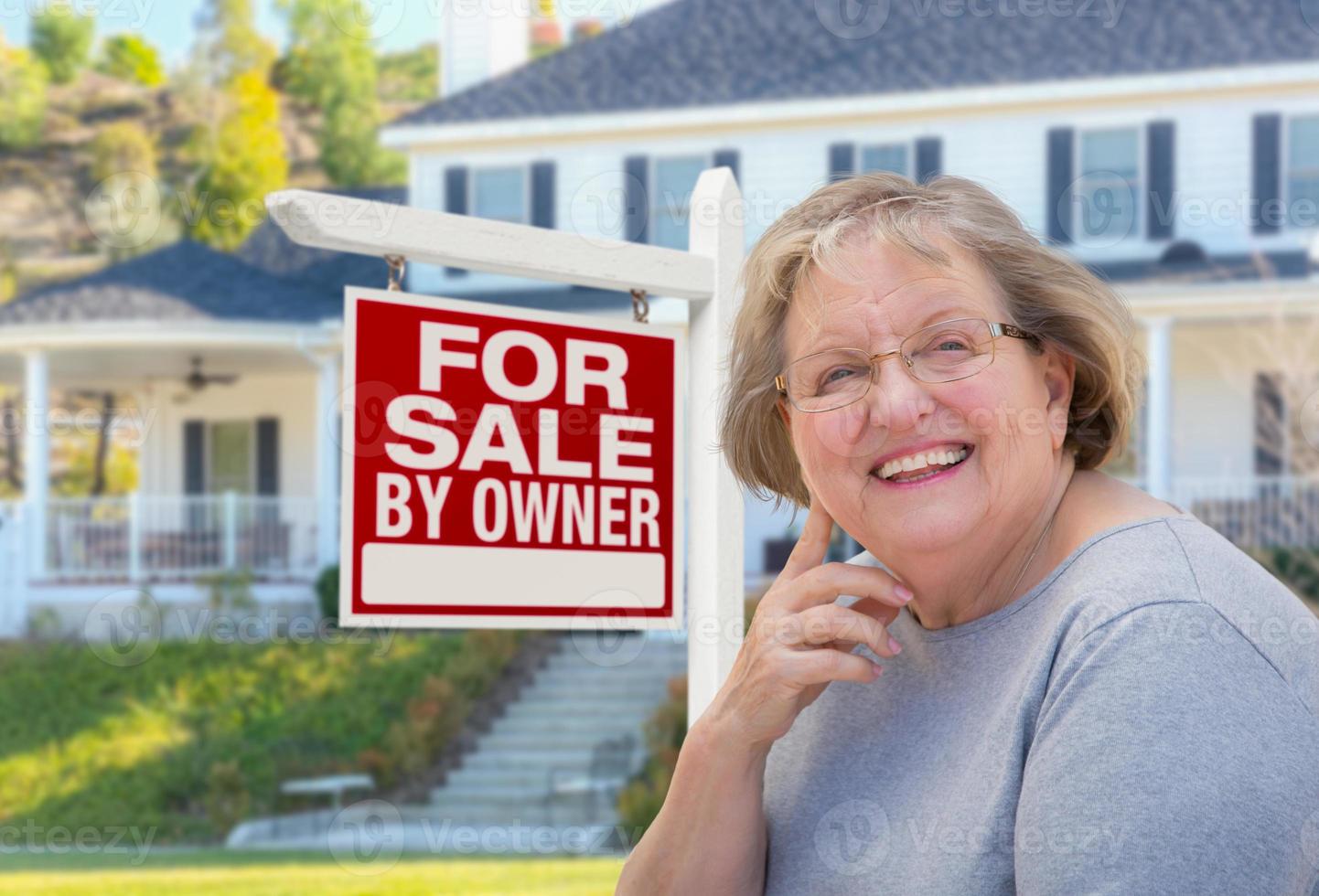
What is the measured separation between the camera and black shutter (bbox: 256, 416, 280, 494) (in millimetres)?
22672

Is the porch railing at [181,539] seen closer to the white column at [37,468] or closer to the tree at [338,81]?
the white column at [37,468]

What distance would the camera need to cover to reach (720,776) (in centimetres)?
205

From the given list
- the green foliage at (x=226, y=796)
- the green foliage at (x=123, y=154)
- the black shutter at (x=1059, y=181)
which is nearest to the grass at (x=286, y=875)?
the green foliage at (x=226, y=796)

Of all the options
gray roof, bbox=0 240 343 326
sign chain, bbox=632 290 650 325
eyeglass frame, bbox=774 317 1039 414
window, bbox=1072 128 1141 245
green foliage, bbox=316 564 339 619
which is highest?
window, bbox=1072 128 1141 245

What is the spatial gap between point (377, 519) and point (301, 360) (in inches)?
756

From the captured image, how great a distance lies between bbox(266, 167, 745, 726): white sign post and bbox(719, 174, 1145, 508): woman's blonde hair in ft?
0.86

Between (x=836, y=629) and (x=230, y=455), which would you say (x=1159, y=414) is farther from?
(x=836, y=629)

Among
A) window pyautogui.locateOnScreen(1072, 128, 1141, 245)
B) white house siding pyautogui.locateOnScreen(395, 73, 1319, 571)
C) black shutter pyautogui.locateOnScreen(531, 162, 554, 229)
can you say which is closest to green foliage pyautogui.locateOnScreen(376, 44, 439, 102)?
black shutter pyautogui.locateOnScreen(531, 162, 554, 229)

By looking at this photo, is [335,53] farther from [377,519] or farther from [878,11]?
[377,519]

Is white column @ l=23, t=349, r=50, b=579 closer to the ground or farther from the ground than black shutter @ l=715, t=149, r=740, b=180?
closer to the ground

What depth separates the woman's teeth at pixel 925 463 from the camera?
1880 millimetres

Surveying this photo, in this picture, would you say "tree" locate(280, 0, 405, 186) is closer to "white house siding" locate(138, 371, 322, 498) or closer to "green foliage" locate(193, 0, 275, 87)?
"green foliage" locate(193, 0, 275, 87)

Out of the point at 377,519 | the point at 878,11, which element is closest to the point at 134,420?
the point at 878,11

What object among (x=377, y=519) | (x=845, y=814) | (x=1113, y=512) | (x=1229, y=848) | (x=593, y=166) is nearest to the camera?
(x=1229, y=848)
